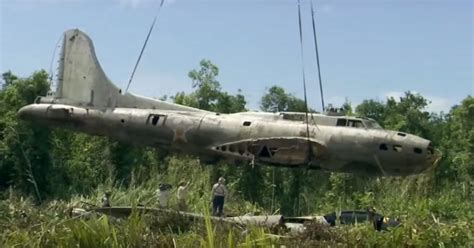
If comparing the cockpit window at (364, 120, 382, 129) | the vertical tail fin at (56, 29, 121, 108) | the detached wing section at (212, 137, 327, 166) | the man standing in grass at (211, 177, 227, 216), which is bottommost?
the man standing in grass at (211, 177, 227, 216)

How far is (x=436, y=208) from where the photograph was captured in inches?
739

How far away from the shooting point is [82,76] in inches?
814

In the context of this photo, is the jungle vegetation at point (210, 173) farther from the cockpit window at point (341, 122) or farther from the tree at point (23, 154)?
the cockpit window at point (341, 122)

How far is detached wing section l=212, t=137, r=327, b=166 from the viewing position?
53.9ft

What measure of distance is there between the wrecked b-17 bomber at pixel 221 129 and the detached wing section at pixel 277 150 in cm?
2

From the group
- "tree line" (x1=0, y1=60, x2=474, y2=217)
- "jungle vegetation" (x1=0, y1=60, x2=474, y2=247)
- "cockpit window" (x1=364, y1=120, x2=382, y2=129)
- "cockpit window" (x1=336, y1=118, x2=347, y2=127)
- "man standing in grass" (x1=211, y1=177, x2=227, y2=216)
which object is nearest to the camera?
"man standing in grass" (x1=211, y1=177, x2=227, y2=216)

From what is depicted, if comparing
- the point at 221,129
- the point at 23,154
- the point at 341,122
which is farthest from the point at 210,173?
the point at 341,122

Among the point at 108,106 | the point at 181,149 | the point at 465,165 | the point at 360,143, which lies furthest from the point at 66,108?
the point at 465,165

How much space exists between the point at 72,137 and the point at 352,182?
13585mm

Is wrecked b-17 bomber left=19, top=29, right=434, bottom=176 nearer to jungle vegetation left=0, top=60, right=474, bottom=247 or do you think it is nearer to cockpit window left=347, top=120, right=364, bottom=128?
cockpit window left=347, top=120, right=364, bottom=128

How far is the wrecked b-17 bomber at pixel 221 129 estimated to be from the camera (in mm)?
15828

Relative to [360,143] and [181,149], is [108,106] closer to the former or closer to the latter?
[181,149]

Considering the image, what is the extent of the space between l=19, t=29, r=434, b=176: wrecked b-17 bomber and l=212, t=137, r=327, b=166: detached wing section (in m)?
0.02

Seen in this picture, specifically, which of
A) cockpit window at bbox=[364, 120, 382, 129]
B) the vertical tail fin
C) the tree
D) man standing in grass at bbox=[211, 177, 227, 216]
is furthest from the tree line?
man standing in grass at bbox=[211, 177, 227, 216]
